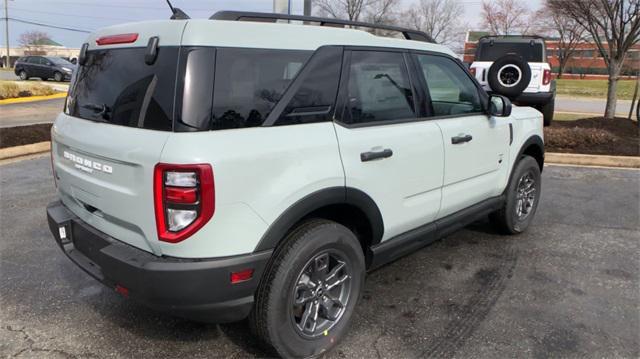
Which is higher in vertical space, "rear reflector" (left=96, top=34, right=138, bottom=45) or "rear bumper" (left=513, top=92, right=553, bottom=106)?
"rear reflector" (left=96, top=34, right=138, bottom=45)

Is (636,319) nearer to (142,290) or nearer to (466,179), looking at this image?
(466,179)

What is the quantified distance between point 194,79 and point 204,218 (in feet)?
2.07

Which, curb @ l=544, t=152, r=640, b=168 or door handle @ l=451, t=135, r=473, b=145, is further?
curb @ l=544, t=152, r=640, b=168

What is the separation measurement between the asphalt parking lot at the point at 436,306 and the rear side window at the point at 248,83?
1367 mm

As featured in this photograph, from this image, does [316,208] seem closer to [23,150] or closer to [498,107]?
[498,107]

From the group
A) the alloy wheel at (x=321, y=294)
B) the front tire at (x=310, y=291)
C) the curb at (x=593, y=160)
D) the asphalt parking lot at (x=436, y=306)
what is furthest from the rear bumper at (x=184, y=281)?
the curb at (x=593, y=160)

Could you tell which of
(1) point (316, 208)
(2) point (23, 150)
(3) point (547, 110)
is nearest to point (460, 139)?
(1) point (316, 208)

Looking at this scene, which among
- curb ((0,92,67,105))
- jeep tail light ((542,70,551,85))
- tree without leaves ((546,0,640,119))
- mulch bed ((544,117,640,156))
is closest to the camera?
→ mulch bed ((544,117,640,156))

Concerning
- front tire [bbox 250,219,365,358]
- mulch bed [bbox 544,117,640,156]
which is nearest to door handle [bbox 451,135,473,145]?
front tire [bbox 250,219,365,358]

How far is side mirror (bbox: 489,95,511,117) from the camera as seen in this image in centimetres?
396

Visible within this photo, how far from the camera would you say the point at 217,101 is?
2285 millimetres

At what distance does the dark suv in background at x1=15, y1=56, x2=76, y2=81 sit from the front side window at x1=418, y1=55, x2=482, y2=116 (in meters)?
26.9

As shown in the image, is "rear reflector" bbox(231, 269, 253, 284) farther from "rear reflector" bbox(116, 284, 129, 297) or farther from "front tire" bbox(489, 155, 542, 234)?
"front tire" bbox(489, 155, 542, 234)

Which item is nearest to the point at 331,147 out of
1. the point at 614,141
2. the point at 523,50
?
the point at 614,141
